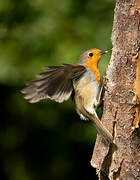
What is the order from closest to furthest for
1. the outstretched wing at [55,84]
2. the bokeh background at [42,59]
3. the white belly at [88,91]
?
the outstretched wing at [55,84], the white belly at [88,91], the bokeh background at [42,59]

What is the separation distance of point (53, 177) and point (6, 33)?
2330 millimetres

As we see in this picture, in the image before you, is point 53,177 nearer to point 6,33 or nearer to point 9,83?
point 9,83

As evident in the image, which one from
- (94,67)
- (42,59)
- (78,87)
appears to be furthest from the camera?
(42,59)

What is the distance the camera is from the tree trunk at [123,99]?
4.15 meters

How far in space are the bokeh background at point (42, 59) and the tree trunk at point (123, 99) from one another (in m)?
1.09

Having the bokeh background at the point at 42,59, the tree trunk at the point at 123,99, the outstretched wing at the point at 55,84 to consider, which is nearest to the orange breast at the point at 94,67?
the outstretched wing at the point at 55,84

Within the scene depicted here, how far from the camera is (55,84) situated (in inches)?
171

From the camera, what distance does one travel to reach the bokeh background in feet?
19.3

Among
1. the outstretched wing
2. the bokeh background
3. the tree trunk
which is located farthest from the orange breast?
the bokeh background

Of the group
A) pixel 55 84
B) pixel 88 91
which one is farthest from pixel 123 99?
pixel 55 84

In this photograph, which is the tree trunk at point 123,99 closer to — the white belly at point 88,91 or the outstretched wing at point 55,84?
the white belly at point 88,91

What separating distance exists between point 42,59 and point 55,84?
1561mm

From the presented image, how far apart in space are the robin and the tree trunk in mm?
146

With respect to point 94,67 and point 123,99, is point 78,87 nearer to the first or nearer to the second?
point 94,67
